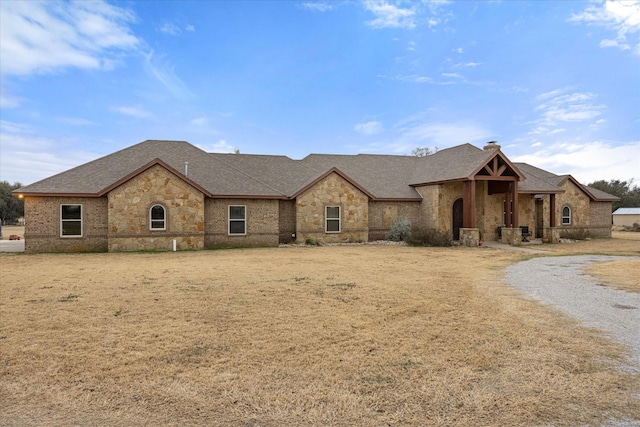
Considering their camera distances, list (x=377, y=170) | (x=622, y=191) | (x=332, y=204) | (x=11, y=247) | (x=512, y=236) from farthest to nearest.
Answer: (x=622, y=191) → (x=377, y=170) → (x=512, y=236) → (x=332, y=204) → (x=11, y=247)

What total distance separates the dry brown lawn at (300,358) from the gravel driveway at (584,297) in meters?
0.43

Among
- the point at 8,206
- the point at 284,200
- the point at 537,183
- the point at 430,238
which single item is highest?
the point at 537,183

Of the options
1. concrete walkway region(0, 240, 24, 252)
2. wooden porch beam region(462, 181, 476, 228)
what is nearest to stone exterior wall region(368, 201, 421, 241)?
wooden porch beam region(462, 181, 476, 228)

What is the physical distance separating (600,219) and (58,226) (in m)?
37.5

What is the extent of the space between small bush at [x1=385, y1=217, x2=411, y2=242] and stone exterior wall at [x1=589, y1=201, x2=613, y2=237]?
16666mm

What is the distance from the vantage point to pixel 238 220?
22.4 meters

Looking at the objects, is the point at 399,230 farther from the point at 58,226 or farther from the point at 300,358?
the point at 300,358

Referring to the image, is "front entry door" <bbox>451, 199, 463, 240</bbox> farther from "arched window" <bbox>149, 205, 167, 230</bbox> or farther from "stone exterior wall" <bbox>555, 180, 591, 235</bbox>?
"arched window" <bbox>149, 205, 167, 230</bbox>

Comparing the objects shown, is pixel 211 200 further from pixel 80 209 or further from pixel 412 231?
pixel 412 231

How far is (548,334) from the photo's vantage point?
6207mm

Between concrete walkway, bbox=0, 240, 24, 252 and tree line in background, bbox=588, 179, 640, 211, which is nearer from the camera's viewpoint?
concrete walkway, bbox=0, 240, 24, 252

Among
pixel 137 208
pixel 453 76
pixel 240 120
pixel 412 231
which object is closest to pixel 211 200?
pixel 137 208

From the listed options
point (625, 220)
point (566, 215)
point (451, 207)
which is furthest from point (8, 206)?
point (625, 220)

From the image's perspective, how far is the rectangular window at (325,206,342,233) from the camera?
79.7ft
